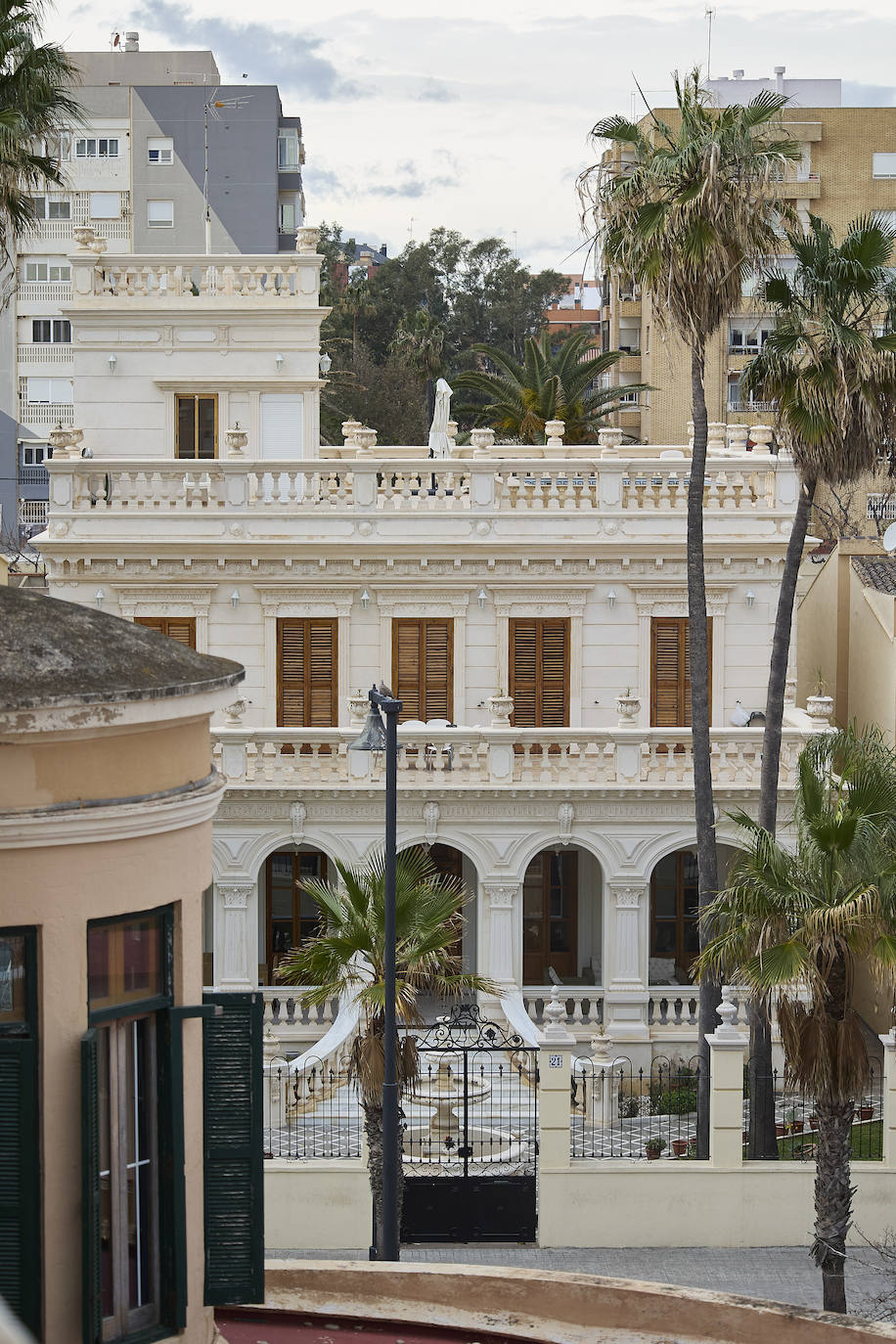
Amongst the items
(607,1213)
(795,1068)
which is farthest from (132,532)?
(795,1068)

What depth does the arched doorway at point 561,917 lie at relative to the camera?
91.7ft

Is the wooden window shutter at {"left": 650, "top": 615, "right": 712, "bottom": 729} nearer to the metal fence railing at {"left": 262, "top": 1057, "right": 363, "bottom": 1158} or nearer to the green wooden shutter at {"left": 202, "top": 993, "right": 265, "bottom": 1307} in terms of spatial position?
the metal fence railing at {"left": 262, "top": 1057, "right": 363, "bottom": 1158}

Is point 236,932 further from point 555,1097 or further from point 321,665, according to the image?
point 555,1097

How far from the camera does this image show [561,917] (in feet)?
93.0

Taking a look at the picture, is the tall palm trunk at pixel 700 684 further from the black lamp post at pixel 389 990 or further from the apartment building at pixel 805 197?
the apartment building at pixel 805 197

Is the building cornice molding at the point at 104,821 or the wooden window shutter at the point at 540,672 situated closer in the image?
the building cornice molding at the point at 104,821

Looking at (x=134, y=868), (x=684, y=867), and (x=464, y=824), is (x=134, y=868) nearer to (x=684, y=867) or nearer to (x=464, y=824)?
(x=464, y=824)

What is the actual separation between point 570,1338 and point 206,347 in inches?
938

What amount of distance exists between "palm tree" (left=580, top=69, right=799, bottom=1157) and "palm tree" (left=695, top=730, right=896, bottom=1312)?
4.31 metres

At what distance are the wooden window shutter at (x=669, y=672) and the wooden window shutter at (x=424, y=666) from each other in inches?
124

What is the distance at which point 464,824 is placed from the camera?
25547 mm

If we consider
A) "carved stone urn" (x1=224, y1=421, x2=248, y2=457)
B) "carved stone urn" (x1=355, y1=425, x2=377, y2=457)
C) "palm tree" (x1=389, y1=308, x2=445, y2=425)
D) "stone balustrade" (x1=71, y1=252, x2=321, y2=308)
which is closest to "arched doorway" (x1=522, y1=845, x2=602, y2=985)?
"carved stone urn" (x1=355, y1=425, x2=377, y2=457)

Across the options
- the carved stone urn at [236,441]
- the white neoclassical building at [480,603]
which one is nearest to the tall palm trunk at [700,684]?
the white neoclassical building at [480,603]

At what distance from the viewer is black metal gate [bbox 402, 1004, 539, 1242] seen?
19250mm
